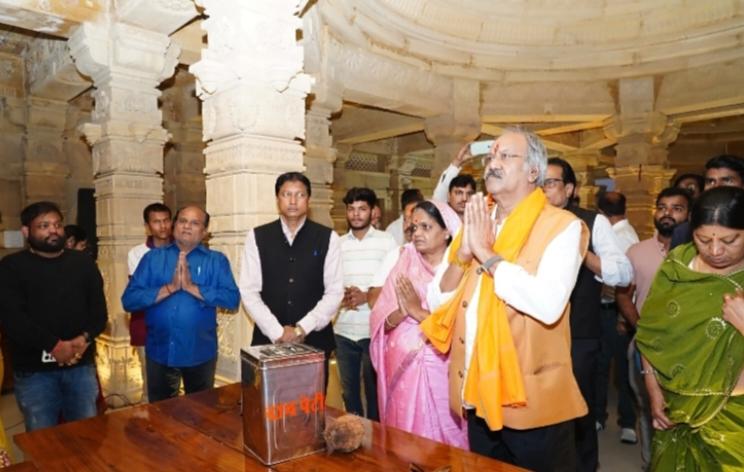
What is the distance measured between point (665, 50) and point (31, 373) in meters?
7.06

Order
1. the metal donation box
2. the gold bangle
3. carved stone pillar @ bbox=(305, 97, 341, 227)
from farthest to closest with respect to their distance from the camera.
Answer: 1. carved stone pillar @ bbox=(305, 97, 341, 227)
2. the gold bangle
3. the metal donation box

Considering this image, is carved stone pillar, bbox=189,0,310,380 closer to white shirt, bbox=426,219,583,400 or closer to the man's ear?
the man's ear

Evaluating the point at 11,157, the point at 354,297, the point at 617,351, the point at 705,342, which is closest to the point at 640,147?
the point at 617,351

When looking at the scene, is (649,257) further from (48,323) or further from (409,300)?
(48,323)

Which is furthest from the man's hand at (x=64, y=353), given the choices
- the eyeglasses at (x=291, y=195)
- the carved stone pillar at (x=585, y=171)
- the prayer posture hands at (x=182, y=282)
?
the carved stone pillar at (x=585, y=171)

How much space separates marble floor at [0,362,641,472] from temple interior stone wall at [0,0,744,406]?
2.47 ft

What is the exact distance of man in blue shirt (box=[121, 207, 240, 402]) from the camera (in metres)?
2.89

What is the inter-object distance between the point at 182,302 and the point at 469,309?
6.18ft

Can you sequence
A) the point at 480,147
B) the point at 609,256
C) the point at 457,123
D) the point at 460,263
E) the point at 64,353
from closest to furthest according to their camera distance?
1. the point at 460,263
2. the point at 480,147
3. the point at 609,256
4. the point at 64,353
5. the point at 457,123

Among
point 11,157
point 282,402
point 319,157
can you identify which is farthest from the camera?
point 11,157

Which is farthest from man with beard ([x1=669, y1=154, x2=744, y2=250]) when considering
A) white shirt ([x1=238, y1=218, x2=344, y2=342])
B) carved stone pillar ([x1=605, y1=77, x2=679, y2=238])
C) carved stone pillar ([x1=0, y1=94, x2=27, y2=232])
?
carved stone pillar ([x1=0, y1=94, x2=27, y2=232])

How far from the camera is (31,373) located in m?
2.63

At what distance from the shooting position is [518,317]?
1.67 metres

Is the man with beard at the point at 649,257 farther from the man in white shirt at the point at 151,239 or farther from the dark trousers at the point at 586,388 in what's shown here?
the man in white shirt at the point at 151,239
